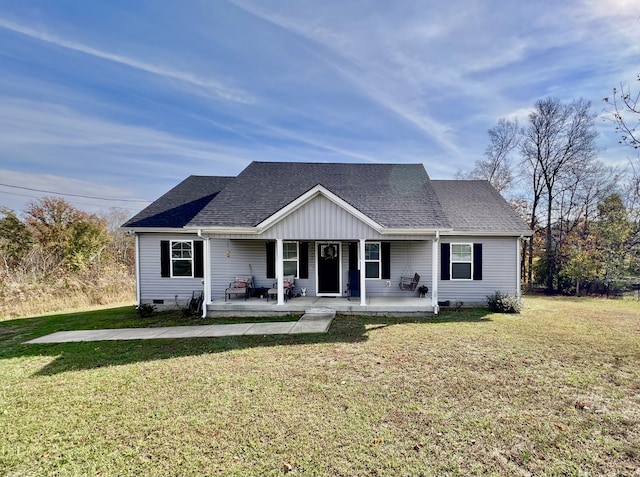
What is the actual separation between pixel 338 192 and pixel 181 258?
697cm

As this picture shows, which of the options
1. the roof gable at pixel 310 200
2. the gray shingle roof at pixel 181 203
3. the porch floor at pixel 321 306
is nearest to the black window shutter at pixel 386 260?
the porch floor at pixel 321 306

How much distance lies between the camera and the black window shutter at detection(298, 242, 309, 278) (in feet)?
39.7

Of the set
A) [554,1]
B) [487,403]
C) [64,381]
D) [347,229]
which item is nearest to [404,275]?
[347,229]

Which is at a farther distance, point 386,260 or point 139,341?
point 386,260

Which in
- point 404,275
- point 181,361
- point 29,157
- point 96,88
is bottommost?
point 181,361

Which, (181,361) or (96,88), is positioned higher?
(96,88)

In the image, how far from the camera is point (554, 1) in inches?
349

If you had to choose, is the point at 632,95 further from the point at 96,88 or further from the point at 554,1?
the point at 96,88

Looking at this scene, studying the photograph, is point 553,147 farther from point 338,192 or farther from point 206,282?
point 206,282

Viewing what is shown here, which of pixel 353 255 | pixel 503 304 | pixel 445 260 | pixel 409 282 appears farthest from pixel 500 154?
pixel 353 255

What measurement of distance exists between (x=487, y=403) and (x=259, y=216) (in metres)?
9.07

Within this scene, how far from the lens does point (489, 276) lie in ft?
38.9

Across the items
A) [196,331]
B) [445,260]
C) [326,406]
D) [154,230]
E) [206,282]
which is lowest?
[196,331]

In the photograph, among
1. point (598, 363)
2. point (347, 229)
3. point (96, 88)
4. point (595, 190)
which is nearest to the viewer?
point (598, 363)
